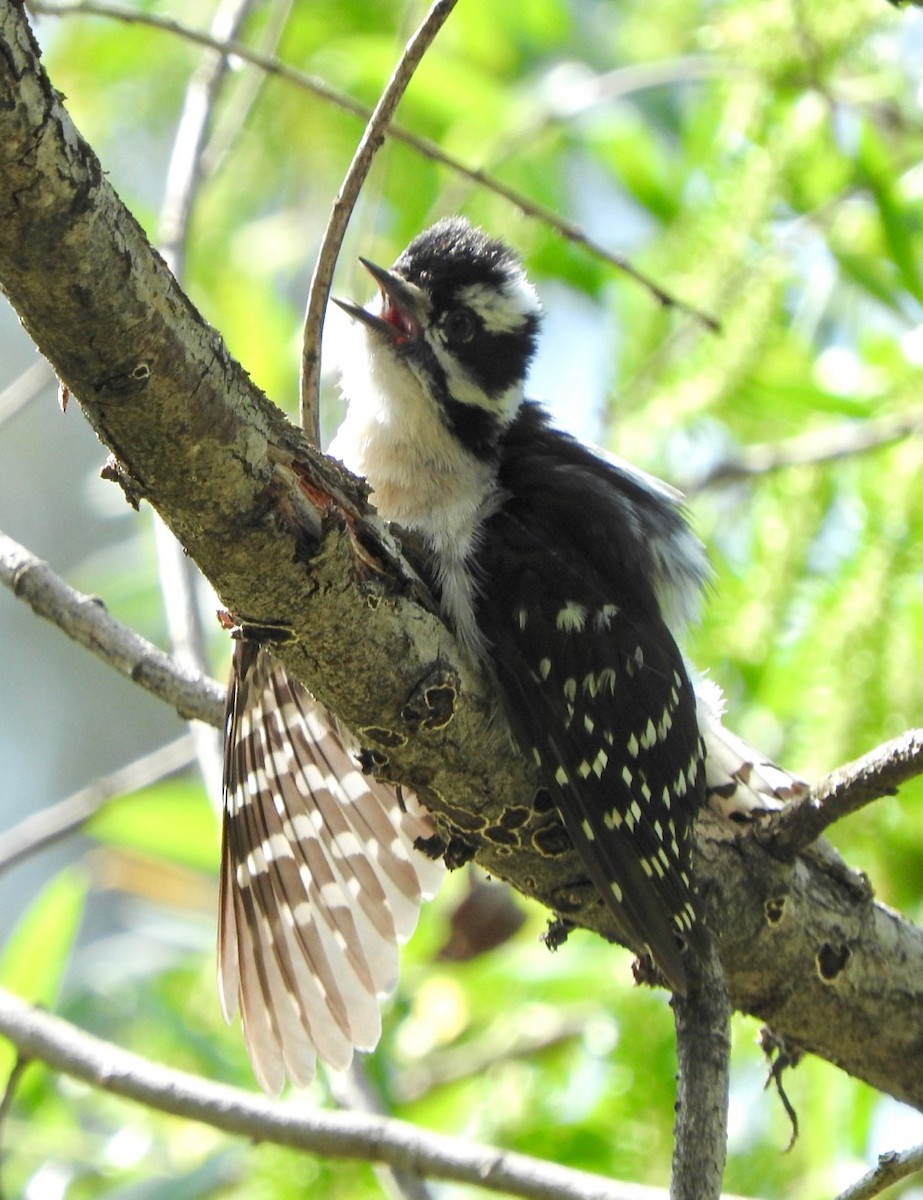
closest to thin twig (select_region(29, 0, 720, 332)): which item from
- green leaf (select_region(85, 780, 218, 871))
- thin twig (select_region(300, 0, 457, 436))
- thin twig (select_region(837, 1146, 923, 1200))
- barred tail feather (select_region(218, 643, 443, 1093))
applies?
thin twig (select_region(300, 0, 457, 436))

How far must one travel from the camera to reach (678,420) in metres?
2.98

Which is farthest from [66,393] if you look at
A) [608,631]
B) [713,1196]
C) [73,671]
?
[73,671]

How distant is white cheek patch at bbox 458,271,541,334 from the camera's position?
3.04 meters

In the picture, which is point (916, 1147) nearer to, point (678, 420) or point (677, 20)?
point (678, 420)

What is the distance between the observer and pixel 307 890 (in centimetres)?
308

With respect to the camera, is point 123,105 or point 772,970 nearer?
point 772,970

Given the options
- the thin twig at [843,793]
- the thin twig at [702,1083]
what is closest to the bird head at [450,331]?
the thin twig at [843,793]

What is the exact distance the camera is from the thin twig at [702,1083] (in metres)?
1.97

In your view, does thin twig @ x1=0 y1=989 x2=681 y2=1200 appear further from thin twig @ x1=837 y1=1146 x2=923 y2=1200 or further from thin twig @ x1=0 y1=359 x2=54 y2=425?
thin twig @ x1=0 y1=359 x2=54 y2=425

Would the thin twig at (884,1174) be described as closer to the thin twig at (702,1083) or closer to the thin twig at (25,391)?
the thin twig at (702,1083)

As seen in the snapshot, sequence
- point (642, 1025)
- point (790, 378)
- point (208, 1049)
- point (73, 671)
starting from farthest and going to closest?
1. point (73, 671)
2. point (208, 1049)
3. point (790, 378)
4. point (642, 1025)

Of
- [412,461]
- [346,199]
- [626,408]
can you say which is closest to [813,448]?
[626,408]

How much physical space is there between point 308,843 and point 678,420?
114 cm

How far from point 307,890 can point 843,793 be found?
1.32 meters
